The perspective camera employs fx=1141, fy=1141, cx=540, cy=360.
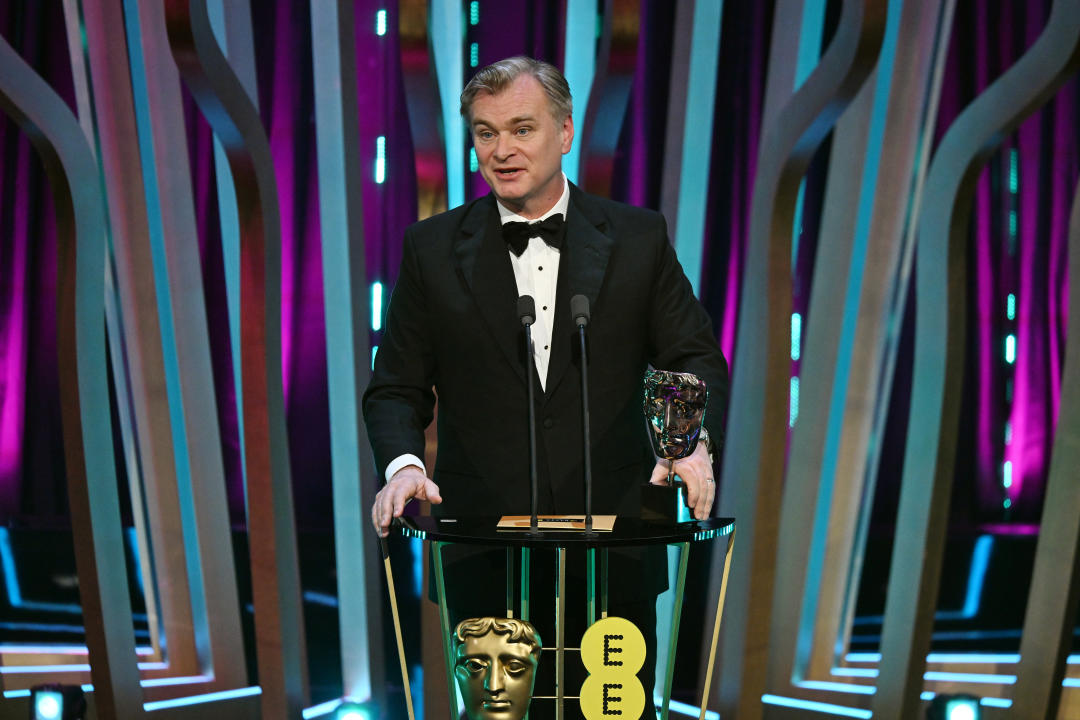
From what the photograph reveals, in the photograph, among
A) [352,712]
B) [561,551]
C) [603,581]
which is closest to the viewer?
[561,551]

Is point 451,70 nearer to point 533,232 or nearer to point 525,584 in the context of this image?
point 533,232

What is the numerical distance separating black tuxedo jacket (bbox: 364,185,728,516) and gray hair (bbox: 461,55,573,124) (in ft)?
0.76

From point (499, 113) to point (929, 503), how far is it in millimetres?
2308

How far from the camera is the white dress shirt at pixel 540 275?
2.21 m

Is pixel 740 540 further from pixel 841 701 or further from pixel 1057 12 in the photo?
pixel 1057 12

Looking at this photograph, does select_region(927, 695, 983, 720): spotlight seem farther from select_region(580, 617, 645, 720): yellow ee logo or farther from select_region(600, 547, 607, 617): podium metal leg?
select_region(580, 617, 645, 720): yellow ee logo

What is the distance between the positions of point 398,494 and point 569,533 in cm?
33

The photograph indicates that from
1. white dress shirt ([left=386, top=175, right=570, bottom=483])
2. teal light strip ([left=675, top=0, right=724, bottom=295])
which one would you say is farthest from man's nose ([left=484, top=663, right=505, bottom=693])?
teal light strip ([left=675, top=0, right=724, bottom=295])

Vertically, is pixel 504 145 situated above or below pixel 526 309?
above

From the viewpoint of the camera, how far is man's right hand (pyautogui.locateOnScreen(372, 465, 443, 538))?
1824 mm

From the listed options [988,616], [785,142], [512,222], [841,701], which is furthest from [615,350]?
[988,616]

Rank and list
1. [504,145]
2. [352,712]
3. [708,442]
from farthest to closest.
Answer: [352,712] → [504,145] → [708,442]

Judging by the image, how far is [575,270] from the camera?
7.25 feet

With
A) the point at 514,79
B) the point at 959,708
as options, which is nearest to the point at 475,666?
the point at 514,79
